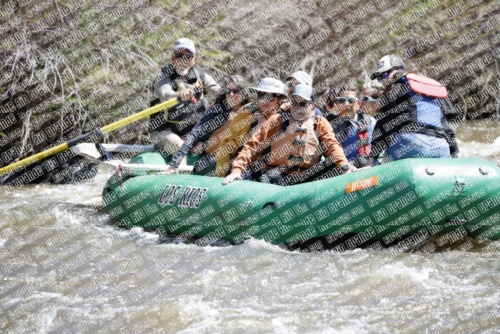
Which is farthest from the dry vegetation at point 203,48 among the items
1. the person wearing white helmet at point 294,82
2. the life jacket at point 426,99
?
the life jacket at point 426,99

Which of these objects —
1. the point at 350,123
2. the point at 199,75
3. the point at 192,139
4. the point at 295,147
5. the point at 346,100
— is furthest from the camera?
the point at 199,75

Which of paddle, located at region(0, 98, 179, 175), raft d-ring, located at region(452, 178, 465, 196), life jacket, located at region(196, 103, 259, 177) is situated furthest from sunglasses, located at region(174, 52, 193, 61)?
raft d-ring, located at region(452, 178, 465, 196)

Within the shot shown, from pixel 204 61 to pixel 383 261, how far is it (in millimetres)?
5558

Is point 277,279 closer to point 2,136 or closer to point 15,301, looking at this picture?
point 15,301

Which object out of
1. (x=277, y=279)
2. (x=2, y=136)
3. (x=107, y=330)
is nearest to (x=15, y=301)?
(x=107, y=330)

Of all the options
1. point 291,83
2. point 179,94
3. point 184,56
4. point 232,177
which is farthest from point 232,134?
point 184,56

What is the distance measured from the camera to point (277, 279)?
17.5 feet

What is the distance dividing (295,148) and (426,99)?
1.09 m

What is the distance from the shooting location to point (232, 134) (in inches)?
265

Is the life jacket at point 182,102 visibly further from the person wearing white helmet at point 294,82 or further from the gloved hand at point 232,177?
the gloved hand at point 232,177

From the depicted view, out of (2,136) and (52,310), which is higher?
(2,136)

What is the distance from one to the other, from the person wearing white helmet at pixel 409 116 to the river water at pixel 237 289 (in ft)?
2.63

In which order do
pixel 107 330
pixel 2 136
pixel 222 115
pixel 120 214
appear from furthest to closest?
pixel 2 136 → pixel 120 214 → pixel 222 115 → pixel 107 330

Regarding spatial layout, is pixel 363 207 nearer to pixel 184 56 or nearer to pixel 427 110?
pixel 427 110
